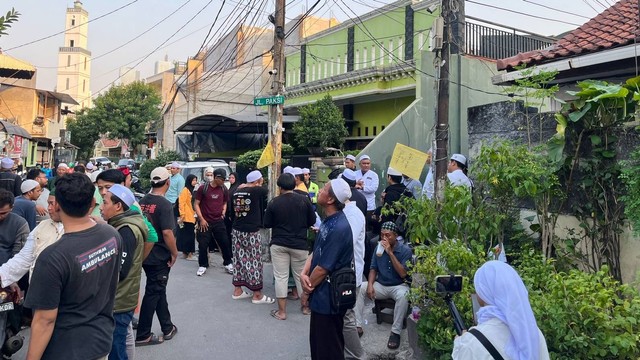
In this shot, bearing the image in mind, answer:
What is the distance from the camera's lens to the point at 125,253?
358 cm

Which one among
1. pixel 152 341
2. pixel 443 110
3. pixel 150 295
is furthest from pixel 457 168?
pixel 152 341

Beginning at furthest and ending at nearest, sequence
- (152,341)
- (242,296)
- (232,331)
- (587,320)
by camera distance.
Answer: (242,296) < (232,331) < (152,341) < (587,320)

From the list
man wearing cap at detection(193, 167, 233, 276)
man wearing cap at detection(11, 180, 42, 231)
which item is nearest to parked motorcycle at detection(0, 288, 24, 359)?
man wearing cap at detection(11, 180, 42, 231)

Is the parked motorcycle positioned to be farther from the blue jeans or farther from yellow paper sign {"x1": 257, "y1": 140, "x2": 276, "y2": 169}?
yellow paper sign {"x1": 257, "y1": 140, "x2": 276, "y2": 169}

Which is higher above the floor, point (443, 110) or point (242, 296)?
point (443, 110)

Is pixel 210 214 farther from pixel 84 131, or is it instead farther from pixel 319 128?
pixel 84 131

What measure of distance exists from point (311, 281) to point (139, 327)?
7.70ft

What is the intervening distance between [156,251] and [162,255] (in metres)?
0.08

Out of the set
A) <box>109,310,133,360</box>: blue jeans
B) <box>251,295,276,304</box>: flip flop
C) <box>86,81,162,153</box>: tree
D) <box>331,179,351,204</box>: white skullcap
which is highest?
<box>86,81,162,153</box>: tree

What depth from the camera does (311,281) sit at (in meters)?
3.70

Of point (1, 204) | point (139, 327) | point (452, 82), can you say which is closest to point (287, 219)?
point (139, 327)

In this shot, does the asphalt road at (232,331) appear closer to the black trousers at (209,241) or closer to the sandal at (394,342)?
the sandal at (394,342)

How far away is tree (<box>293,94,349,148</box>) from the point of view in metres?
14.5

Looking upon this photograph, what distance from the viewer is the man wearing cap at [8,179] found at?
306 inches
